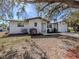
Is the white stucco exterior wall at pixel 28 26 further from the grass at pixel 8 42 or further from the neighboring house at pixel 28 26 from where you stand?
the grass at pixel 8 42

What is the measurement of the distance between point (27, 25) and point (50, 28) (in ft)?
25.8

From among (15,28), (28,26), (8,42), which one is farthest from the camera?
(15,28)

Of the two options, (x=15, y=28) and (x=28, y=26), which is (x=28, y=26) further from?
(x=15, y=28)

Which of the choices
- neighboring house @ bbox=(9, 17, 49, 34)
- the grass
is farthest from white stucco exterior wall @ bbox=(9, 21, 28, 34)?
the grass

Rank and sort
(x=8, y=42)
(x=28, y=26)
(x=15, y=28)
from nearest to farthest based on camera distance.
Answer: (x=8, y=42), (x=28, y=26), (x=15, y=28)

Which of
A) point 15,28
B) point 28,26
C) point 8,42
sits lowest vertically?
point 8,42

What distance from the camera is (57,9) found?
10.6 meters

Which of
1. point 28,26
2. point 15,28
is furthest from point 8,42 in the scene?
point 15,28

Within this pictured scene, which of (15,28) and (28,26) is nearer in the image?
(28,26)

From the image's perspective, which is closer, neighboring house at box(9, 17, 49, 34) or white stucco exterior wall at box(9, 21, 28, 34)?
neighboring house at box(9, 17, 49, 34)

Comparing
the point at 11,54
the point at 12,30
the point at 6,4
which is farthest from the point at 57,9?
the point at 12,30

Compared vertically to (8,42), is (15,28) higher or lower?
higher

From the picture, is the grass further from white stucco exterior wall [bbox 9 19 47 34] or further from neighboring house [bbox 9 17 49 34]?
white stucco exterior wall [bbox 9 19 47 34]

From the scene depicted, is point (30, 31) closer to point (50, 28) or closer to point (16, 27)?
point (16, 27)
